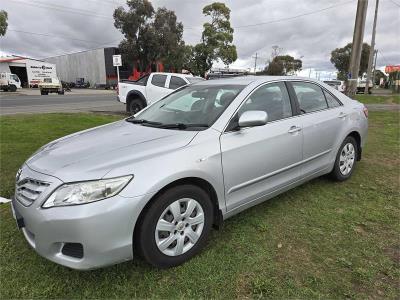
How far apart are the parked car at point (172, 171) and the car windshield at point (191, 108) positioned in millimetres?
15

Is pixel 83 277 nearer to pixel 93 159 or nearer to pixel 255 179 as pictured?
pixel 93 159

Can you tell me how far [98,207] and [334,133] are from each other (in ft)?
10.7

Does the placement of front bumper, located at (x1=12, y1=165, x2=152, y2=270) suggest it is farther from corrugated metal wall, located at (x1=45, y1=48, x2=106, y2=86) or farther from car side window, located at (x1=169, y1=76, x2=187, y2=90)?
corrugated metal wall, located at (x1=45, y1=48, x2=106, y2=86)

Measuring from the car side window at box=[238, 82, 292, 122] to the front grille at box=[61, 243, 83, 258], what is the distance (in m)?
1.97

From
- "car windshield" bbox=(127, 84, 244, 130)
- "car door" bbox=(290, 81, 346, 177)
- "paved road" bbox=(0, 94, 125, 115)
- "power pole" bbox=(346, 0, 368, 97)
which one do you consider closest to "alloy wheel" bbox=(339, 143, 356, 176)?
"car door" bbox=(290, 81, 346, 177)

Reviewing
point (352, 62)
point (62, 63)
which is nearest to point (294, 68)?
point (62, 63)

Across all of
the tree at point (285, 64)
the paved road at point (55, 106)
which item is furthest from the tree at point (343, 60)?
the paved road at point (55, 106)

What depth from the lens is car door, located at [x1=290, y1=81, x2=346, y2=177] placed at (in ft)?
13.2

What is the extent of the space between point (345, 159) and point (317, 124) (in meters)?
1.00

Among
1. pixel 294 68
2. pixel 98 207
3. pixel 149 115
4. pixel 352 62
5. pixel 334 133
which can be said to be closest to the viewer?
pixel 98 207

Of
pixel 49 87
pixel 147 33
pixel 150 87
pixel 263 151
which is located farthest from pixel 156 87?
pixel 147 33

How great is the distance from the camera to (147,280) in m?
2.70

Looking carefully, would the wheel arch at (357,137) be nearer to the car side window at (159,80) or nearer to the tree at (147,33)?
the car side window at (159,80)

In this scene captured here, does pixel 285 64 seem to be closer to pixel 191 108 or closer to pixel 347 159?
pixel 347 159
